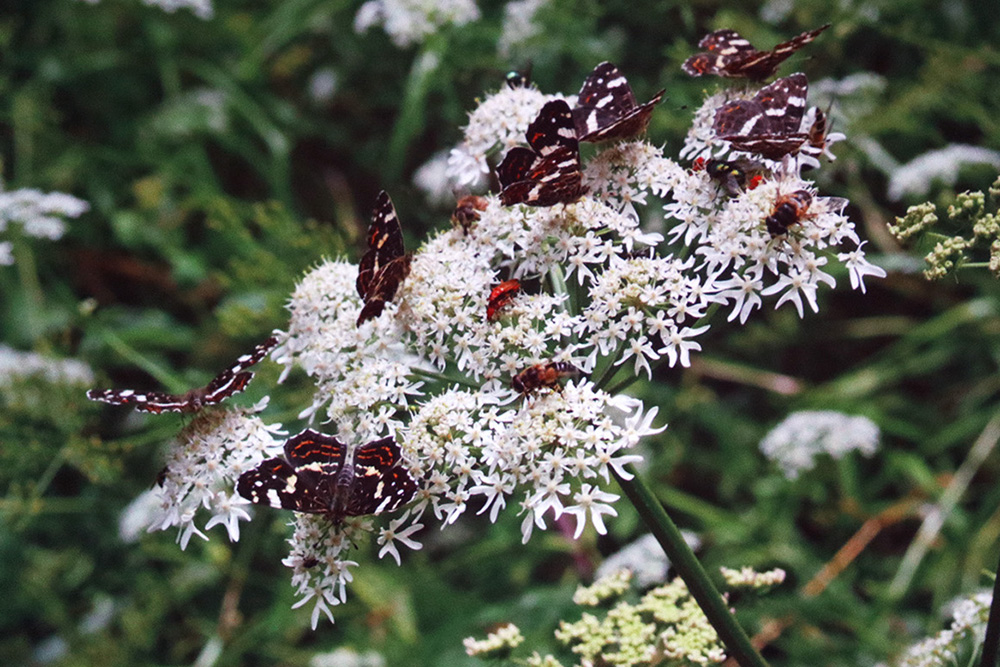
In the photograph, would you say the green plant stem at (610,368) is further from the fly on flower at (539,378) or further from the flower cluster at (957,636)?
the flower cluster at (957,636)

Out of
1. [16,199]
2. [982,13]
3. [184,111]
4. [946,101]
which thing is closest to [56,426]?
[16,199]

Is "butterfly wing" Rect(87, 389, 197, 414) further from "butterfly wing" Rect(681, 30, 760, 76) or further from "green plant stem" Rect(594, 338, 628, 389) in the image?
"butterfly wing" Rect(681, 30, 760, 76)

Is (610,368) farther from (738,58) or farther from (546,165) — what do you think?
(738,58)

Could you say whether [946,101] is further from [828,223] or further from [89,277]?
[89,277]

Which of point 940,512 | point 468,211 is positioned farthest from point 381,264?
point 940,512

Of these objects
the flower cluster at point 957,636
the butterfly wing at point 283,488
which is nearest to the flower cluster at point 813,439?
the flower cluster at point 957,636

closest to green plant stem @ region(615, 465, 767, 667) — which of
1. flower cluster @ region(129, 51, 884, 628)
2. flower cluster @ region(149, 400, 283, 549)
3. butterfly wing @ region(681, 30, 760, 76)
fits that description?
flower cluster @ region(129, 51, 884, 628)

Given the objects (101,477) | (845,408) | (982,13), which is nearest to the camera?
(101,477)
